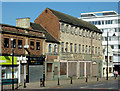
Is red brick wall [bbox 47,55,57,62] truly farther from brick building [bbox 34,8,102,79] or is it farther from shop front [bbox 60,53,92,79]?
shop front [bbox 60,53,92,79]

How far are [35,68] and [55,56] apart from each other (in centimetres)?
638

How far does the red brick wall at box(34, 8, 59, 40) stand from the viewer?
52.3 metres

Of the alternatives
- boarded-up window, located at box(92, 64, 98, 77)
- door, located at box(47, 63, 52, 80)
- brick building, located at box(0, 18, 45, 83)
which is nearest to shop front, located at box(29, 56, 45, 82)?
brick building, located at box(0, 18, 45, 83)

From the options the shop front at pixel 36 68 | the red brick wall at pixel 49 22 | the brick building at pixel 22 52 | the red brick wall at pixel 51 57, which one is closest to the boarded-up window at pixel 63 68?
the red brick wall at pixel 51 57

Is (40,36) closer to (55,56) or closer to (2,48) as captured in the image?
(55,56)

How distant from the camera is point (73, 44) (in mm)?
57094

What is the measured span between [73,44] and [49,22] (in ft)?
23.8

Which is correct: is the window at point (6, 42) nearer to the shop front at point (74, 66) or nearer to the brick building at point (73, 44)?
the brick building at point (73, 44)

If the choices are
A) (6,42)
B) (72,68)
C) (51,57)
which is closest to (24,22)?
(51,57)

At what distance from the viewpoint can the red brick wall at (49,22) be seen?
52338 millimetres

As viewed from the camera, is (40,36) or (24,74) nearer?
(24,74)

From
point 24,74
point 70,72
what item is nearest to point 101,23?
point 70,72

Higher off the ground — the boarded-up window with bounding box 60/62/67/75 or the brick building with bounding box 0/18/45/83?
the brick building with bounding box 0/18/45/83

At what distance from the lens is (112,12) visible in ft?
339
